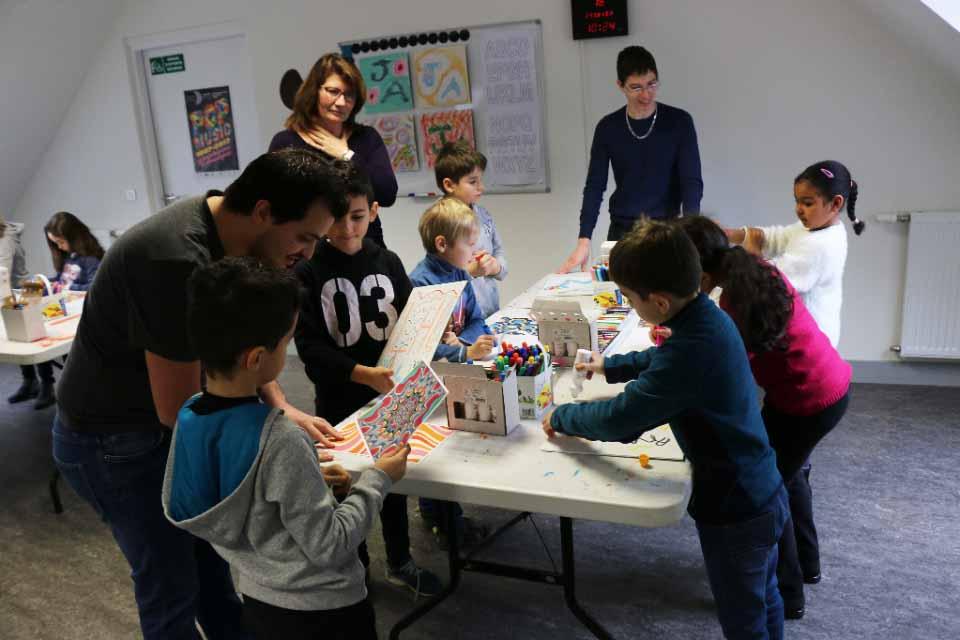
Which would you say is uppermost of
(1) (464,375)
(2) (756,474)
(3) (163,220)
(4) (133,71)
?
(4) (133,71)

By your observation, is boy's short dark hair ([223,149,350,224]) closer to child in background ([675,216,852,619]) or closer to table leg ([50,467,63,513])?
child in background ([675,216,852,619])

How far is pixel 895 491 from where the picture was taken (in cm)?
276

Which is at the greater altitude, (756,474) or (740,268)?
(740,268)

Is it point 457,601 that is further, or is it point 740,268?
point 457,601

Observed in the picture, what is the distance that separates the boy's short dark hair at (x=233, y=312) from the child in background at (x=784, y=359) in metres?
0.94

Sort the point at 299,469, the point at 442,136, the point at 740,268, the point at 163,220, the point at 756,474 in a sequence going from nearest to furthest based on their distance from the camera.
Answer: the point at 299,469
the point at 163,220
the point at 756,474
the point at 740,268
the point at 442,136

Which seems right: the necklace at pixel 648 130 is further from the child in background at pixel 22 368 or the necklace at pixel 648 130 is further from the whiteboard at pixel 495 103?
the child in background at pixel 22 368

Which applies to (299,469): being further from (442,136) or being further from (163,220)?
(442,136)

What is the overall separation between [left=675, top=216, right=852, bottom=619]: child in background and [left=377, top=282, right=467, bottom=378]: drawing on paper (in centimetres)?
58

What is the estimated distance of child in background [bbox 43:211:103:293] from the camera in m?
4.17

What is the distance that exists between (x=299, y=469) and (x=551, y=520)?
1685 mm

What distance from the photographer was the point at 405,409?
61.2 inches

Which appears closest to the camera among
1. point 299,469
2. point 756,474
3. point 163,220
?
point 299,469

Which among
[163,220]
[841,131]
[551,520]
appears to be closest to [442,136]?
[841,131]
